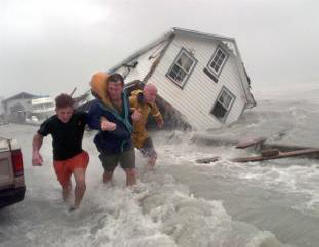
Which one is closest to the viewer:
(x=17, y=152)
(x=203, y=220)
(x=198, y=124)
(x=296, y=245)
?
(x=296, y=245)

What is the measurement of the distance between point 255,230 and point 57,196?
12.2 ft

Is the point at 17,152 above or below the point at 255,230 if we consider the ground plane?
above

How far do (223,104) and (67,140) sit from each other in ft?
41.7

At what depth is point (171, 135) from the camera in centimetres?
1553

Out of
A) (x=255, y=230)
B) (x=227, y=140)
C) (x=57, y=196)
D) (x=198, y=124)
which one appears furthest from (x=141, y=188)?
(x=198, y=124)

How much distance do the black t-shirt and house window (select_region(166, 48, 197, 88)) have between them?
10.4 m

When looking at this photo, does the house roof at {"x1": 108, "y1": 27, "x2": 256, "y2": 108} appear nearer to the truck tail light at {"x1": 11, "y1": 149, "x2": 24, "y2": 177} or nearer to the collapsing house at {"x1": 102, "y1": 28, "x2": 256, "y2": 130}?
the collapsing house at {"x1": 102, "y1": 28, "x2": 256, "y2": 130}

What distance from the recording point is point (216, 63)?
18.3m

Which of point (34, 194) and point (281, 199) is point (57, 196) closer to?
point (34, 194)

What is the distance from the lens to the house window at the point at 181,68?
16761mm

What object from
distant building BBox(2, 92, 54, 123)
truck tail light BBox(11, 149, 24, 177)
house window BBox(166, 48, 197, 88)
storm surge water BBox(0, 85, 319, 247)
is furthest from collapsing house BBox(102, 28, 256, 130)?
distant building BBox(2, 92, 54, 123)

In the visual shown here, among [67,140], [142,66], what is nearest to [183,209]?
[67,140]

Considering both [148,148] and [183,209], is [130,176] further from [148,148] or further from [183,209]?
[148,148]

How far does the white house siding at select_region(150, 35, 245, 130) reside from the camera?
646 inches
